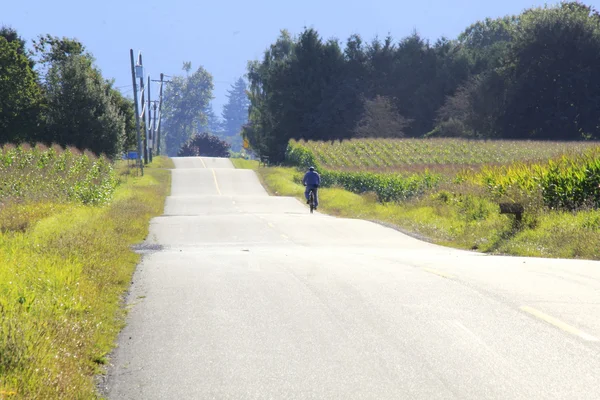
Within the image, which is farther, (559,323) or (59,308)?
(59,308)

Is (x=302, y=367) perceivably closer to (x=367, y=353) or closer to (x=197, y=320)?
(x=367, y=353)

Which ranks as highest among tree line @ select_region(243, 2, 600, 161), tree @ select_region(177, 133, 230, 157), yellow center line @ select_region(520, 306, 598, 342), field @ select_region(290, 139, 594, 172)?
tree line @ select_region(243, 2, 600, 161)

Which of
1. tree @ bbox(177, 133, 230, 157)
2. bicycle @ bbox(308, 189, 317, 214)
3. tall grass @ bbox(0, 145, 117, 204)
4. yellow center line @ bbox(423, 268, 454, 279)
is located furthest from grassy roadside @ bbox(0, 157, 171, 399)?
tree @ bbox(177, 133, 230, 157)

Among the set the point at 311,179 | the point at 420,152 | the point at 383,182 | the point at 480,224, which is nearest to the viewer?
the point at 480,224

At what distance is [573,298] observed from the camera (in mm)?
10453

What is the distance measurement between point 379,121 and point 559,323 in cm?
9395

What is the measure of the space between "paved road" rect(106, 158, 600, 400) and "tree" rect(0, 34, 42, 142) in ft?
183

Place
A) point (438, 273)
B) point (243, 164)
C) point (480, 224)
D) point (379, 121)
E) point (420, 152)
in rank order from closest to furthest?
point (438, 273) < point (480, 224) < point (420, 152) < point (243, 164) < point (379, 121)

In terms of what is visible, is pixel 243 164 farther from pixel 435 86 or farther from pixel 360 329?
pixel 360 329

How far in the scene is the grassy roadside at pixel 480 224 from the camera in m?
20.0

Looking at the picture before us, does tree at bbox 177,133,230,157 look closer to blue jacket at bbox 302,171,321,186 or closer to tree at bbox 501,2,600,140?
tree at bbox 501,2,600,140

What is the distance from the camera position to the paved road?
686 centimetres

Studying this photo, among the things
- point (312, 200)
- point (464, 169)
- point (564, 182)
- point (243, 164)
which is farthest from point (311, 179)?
point (243, 164)

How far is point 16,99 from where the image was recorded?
68062 millimetres
